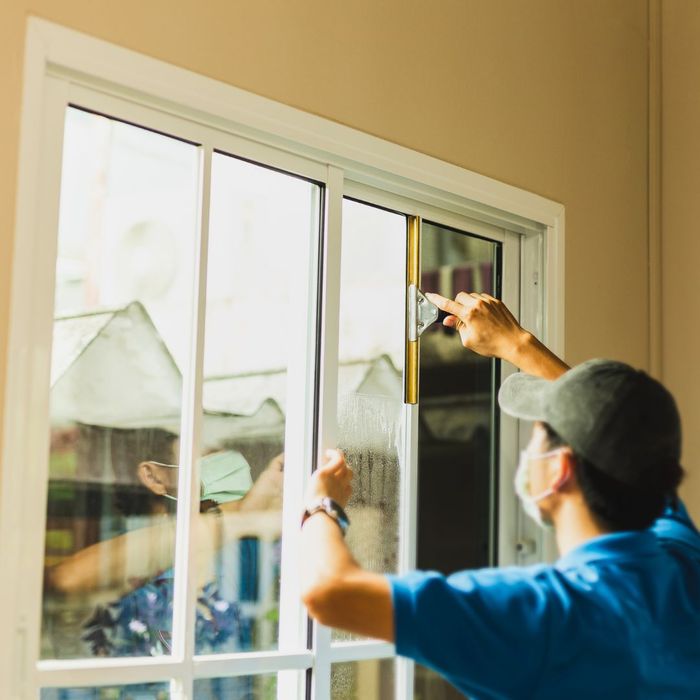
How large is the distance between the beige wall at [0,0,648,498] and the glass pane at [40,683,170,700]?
565 mm

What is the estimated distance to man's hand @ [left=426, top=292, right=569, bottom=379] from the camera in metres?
2.10

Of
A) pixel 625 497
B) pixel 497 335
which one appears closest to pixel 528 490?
pixel 625 497

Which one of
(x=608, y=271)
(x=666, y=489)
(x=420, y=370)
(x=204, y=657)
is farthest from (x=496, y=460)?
(x=666, y=489)

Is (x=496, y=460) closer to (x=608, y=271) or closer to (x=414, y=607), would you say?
(x=608, y=271)

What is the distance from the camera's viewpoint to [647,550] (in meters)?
1.52

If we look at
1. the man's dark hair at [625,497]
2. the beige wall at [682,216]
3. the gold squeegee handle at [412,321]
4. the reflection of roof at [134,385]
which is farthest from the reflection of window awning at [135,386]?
the beige wall at [682,216]

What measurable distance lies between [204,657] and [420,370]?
2.81 feet

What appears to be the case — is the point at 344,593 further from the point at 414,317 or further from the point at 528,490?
the point at 414,317

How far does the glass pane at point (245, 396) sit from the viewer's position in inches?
79.0

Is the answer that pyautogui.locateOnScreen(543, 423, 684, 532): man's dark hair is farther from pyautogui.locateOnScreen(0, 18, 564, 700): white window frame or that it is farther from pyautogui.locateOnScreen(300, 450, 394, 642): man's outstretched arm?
pyautogui.locateOnScreen(0, 18, 564, 700): white window frame

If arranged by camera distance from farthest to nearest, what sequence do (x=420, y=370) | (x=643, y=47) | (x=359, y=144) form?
(x=643, y=47)
(x=420, y=370)
(x=359, y=144)

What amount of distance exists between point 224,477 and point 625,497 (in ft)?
2.56

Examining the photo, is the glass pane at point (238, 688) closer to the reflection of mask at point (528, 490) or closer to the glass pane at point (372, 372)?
the glass pane at point (372, 372)

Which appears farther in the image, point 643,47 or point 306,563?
point 643,47
